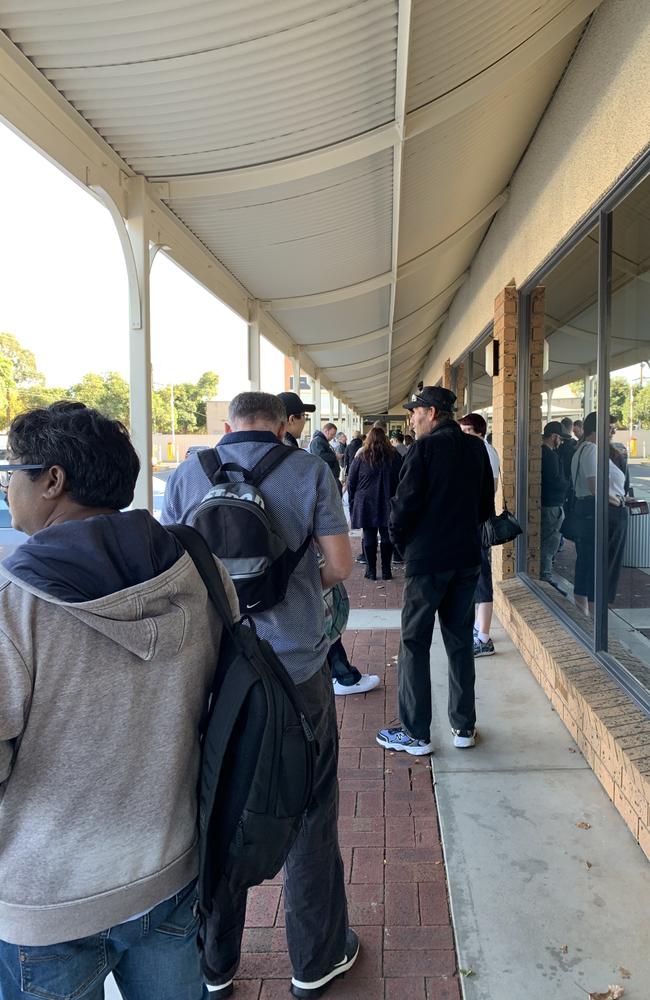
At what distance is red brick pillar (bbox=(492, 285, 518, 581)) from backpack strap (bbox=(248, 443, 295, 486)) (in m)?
4.22

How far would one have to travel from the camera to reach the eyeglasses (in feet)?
3.99

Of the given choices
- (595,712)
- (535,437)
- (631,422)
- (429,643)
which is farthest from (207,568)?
(535,437)

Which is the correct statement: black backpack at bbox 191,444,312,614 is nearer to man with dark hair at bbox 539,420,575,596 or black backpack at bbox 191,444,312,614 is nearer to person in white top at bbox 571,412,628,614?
person in white top at bbox 571,412,628,614

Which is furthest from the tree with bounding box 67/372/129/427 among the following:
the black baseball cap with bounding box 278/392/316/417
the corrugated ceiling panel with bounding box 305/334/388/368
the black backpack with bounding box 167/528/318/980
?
the corrugated ceiling panel with bounding box 305/334/388/368

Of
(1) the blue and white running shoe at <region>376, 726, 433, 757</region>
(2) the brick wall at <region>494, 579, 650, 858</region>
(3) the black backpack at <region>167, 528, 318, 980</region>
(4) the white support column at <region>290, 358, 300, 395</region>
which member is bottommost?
(1) the blue and white running shoe at <region>376, 726, 433, 757</region>

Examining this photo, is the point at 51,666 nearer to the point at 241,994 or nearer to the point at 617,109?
the point at 241,994

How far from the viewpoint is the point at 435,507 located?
348 centimetres

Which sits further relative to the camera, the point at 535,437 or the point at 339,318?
the point at 339,318

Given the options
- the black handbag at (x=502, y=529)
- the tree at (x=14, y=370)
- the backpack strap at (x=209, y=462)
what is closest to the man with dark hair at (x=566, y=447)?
the black handbag at (x=502, y=529)

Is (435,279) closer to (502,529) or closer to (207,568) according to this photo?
(502,529)

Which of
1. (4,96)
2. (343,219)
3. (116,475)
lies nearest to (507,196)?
(343,219)

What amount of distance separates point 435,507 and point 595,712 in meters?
1.24

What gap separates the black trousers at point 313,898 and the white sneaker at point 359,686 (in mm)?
2371

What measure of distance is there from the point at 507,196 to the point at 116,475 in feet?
20.9
